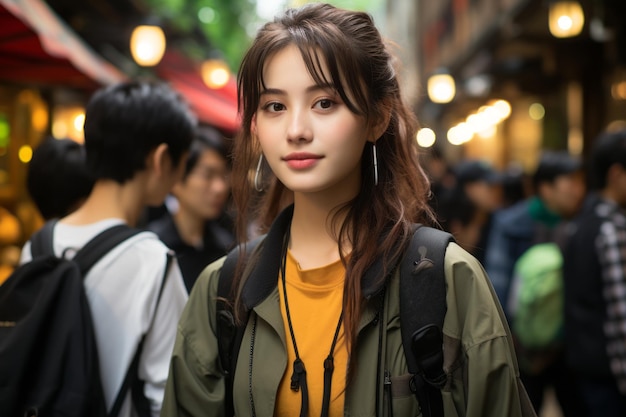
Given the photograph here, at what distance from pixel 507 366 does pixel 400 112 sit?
2.99ft

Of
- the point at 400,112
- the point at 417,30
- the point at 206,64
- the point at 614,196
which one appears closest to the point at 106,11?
the point at 206,64

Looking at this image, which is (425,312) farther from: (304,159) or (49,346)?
(49,346)

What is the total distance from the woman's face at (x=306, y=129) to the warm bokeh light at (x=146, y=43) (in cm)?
650

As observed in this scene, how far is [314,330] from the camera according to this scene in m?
2.43

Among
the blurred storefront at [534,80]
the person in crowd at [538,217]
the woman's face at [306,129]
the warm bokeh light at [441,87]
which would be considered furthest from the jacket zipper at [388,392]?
the warm bokeh light at [441,87]

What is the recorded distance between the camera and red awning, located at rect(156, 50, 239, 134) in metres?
12.1

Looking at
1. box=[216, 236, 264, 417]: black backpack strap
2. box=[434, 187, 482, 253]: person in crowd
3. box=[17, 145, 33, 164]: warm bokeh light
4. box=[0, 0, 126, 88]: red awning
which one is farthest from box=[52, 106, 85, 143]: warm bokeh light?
box=[216, 236, 264, 417]: black backpack strap

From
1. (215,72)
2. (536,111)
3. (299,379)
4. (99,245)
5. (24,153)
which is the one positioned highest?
(215,72)

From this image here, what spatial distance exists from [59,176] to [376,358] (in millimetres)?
2151

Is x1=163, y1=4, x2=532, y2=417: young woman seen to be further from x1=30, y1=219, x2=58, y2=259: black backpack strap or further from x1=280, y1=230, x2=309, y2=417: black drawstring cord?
x1=30, y1=219, x2=58, y2=259: black backpack strap

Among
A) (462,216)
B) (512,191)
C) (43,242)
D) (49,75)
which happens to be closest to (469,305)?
(43,242)

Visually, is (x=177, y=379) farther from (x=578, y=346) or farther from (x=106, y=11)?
(x=106, y=11)

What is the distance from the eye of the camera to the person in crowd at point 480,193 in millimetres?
8008

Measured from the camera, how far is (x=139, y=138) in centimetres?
318
